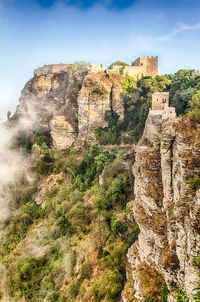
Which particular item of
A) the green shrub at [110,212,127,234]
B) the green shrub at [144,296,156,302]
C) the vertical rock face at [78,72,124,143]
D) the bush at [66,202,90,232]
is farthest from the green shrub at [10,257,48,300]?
the vertical rock face at [78,72,124,143]

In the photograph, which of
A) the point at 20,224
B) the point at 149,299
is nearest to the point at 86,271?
the point at 149,299

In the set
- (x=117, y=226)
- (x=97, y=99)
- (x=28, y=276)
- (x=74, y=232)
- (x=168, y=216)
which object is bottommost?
(x=28, y=276)

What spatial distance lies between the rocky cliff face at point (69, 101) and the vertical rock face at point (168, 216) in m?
30.8

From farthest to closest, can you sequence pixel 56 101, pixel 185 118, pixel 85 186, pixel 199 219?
pixel 56 101 → pixel 85 186 → pixel 185 118 → pixel 199 219

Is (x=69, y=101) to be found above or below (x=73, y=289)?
above

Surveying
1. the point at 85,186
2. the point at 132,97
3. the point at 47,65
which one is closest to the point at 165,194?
the point at 85,186

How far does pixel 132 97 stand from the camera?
44250 mm

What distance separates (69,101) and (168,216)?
40.6m

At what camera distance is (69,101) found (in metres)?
49.8

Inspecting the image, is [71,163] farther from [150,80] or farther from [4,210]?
[150,80]

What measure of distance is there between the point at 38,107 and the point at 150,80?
2623cm

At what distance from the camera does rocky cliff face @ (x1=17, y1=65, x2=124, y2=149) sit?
45.5m

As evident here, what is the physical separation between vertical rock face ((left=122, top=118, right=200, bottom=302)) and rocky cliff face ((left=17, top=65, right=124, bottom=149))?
3081cm

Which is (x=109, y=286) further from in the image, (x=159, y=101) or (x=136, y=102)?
(x=136, y=102)
